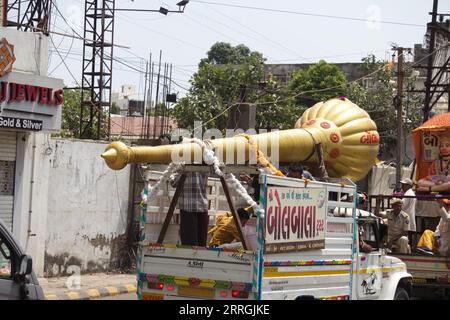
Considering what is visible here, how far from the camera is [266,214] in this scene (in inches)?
320

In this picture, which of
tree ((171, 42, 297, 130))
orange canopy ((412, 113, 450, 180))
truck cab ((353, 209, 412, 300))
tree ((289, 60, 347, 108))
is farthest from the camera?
tree ((289, 60, 347, 108))

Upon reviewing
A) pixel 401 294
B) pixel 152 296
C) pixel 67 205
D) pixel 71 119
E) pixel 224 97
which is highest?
pixel 224 97

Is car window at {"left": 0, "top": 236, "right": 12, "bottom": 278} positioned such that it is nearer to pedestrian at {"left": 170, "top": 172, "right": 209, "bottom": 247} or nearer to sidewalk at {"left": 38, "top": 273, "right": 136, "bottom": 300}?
pedestrian at {"left": 170, "top": 172, "right": 209, "bottom": 247}

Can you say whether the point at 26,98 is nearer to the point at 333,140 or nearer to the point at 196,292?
the point at 333,140

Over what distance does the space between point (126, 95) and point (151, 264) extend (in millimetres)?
58669

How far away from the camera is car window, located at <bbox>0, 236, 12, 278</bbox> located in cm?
659

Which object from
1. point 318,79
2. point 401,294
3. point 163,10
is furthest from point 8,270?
point 318,79

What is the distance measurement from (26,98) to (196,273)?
693 cm

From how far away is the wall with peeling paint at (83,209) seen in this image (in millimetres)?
15094

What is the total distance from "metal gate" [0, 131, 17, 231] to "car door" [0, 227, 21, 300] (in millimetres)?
7918

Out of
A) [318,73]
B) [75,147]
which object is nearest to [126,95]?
[318,73]

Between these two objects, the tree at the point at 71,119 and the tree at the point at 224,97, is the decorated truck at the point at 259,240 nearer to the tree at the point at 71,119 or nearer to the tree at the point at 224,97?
the tree at the point at 71,119

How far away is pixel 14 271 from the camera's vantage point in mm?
6590

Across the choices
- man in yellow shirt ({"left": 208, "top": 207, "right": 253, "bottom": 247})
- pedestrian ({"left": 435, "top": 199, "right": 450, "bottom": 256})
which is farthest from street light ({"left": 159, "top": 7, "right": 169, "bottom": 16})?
man in yellow shirt ({"left": 208, "top": 207, "right": 253, "bottom": 247})
